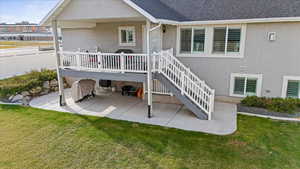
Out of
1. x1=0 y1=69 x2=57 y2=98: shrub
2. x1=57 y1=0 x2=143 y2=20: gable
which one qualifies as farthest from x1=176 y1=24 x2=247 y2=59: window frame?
x1=0 y1=69 x2=57 y2=98: shrub

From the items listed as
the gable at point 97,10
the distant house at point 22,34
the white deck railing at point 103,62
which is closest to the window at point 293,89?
the white deck railing at point 103,62

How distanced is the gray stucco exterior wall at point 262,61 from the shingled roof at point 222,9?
1.97ft

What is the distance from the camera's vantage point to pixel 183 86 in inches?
332

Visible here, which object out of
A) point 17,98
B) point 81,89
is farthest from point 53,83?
point 81,89

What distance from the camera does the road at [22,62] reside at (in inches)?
503

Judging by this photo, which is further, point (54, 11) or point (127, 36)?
point (127, 36)

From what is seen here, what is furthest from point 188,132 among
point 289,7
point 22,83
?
point 22,83

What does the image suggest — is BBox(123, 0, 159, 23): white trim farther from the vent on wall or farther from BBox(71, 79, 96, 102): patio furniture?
the vent on wall

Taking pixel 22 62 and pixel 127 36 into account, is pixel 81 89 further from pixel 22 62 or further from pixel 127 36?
pixel 22 62

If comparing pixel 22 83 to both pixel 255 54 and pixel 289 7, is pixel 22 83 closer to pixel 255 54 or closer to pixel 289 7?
pixel 255 54

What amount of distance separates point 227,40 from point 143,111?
5.03 meters

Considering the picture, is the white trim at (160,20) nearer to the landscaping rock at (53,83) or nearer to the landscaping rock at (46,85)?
the landscaping rock at (46,85)

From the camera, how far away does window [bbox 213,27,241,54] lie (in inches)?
372

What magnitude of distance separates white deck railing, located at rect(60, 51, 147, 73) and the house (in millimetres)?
42
